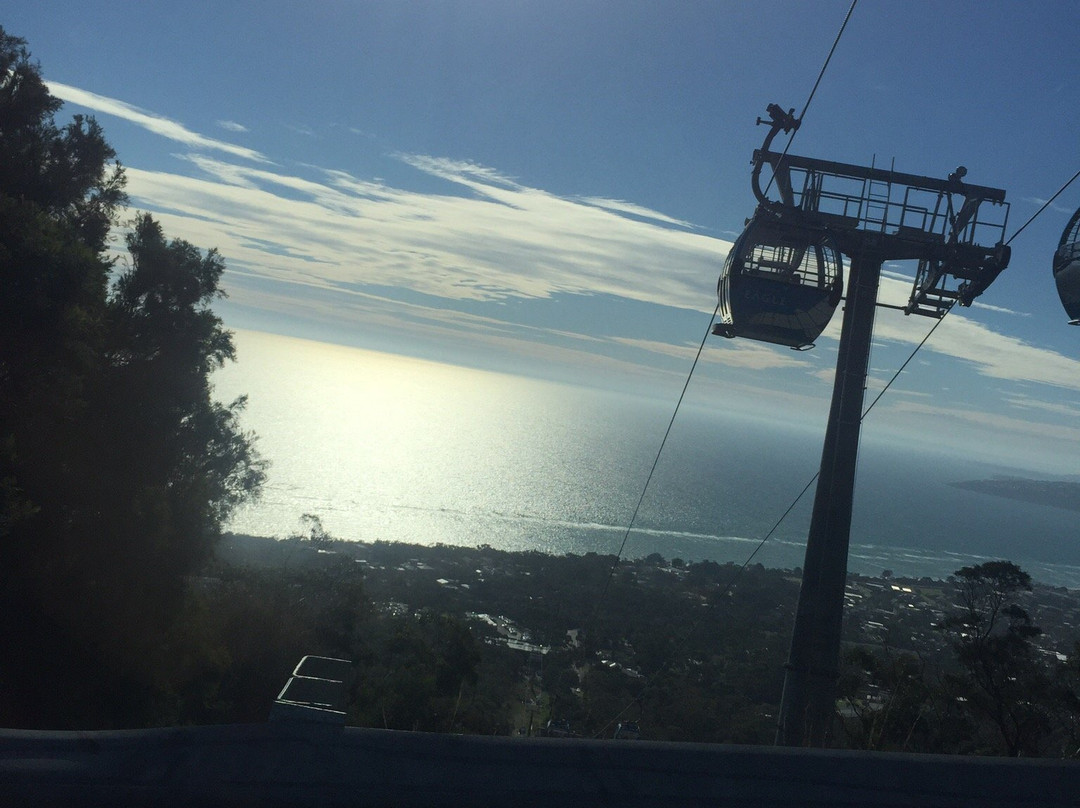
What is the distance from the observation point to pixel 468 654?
11.8 meters

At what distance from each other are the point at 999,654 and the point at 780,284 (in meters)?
6.01

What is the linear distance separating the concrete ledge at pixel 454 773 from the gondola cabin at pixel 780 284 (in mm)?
7211

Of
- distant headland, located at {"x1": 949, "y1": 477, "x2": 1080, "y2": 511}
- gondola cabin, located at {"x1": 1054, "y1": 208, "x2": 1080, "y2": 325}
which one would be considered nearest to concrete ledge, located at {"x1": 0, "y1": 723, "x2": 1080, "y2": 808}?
gondola cabin, located at {"x1": 1054, "y1": 208, "x2": 1080, "y2": 325}

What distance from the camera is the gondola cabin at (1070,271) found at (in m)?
7.00

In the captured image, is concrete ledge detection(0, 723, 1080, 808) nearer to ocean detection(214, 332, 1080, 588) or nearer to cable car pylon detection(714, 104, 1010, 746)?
cable car pylon detection(714, 104, 1010, 746)

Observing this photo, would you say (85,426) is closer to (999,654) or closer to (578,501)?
(999,654)

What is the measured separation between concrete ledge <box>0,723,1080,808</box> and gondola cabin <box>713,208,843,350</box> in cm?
721

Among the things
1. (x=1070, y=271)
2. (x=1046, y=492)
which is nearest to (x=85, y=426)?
(x=1070, y=271)

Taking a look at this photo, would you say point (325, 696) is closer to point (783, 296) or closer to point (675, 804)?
point (675, 804)

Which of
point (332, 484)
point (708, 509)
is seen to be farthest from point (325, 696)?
point (708, 509)

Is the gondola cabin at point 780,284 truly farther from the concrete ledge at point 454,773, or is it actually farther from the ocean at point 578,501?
the ocean at point 578,501

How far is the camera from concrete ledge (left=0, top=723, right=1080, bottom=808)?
1.75 m

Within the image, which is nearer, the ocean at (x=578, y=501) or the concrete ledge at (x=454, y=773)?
the concrete ledge at (x=454, y=773)

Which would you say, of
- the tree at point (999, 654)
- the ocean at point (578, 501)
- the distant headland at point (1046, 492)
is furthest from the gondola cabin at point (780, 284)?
the distant headland at point (1046, 492)
